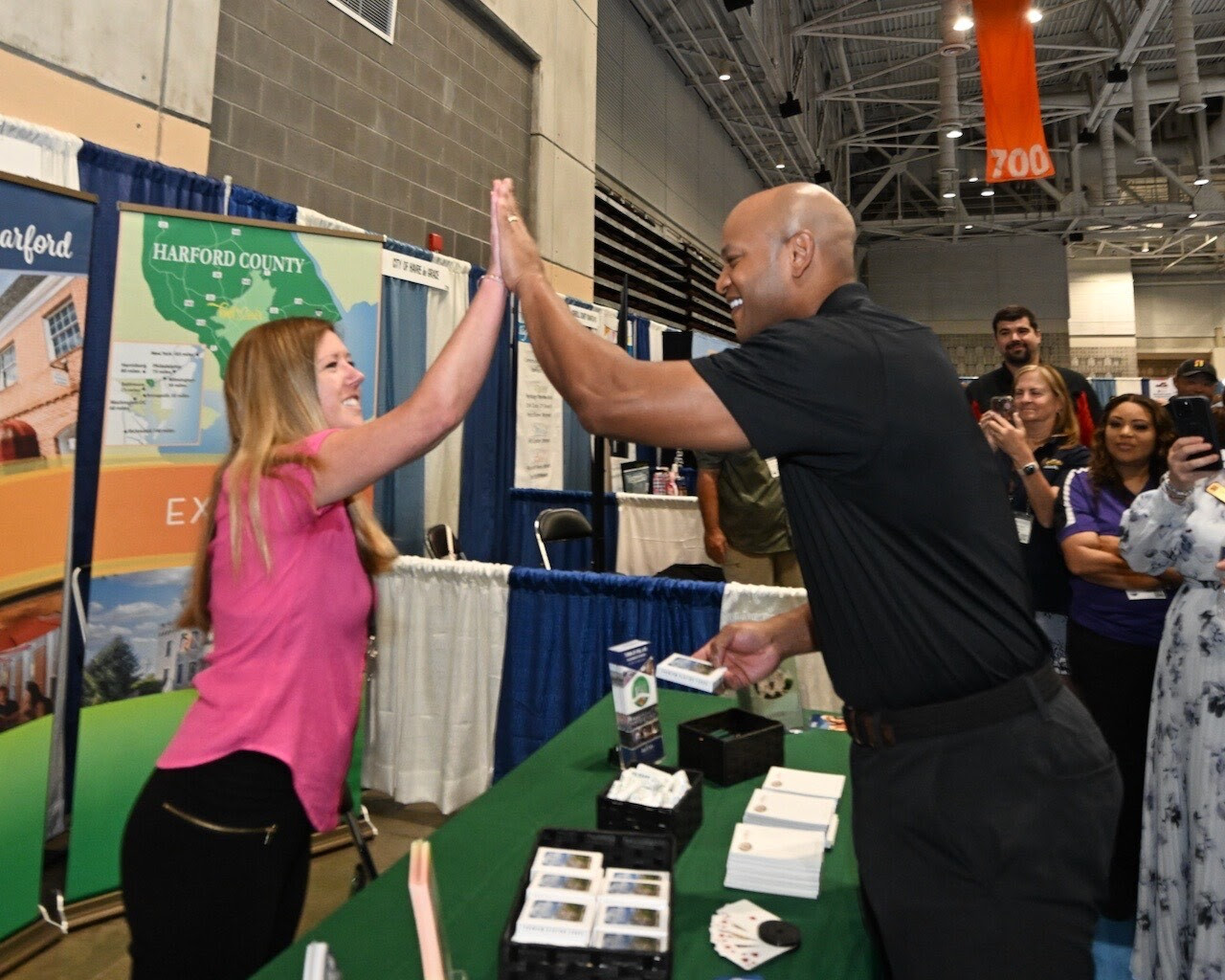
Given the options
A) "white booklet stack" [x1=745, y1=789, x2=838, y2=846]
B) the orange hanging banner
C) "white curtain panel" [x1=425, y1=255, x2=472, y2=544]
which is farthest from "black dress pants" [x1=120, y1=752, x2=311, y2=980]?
the orange hanging banner

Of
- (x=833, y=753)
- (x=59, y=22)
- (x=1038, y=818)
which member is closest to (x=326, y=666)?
(x=1038, y=818)

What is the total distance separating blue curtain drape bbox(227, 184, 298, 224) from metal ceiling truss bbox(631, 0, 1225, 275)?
17.3ft

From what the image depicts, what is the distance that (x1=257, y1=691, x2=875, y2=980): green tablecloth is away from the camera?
1.10 metres

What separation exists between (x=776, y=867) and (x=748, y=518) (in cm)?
292

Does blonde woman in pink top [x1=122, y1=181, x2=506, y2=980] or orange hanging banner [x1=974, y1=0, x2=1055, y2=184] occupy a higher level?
A: orange hanging banner [x1=974, y1=0, x2=1055, y2=184]

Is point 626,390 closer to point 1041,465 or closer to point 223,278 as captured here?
point 223,278

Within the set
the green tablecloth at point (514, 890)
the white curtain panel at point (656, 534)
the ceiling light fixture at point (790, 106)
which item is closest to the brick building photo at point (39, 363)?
the green tablecloth at point (514, 890)

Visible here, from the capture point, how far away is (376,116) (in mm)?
4480

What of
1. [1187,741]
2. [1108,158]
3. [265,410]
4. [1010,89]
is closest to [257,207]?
[265,410]

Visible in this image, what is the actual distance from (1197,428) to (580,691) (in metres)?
2.05

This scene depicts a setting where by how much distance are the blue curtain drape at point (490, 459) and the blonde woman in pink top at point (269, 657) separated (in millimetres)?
3486

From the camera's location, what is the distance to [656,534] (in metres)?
5.56

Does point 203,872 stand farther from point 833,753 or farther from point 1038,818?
point 833,753

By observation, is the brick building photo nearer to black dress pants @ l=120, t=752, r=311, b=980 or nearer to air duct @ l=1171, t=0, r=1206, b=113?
black dress pants @ l=120, t=752, r=311, b=980
